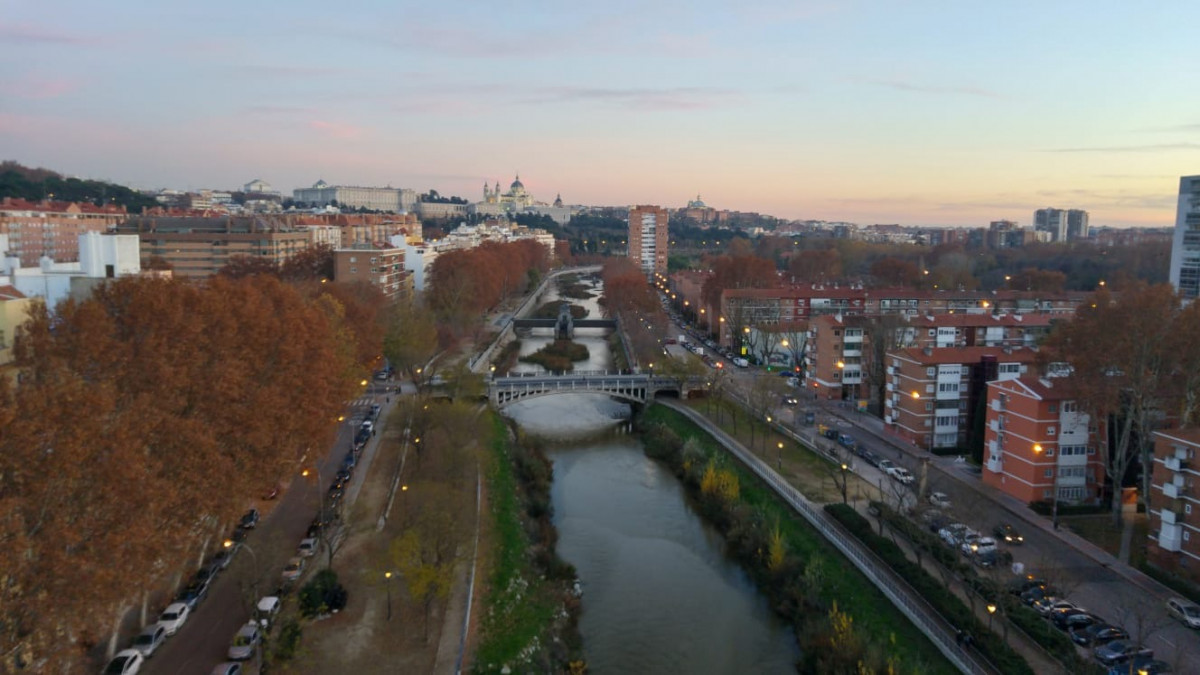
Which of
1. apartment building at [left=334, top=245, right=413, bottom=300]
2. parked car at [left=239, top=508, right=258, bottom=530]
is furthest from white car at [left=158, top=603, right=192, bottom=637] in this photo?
apartment building at [left=334, top=245, right=413, bottom=300]

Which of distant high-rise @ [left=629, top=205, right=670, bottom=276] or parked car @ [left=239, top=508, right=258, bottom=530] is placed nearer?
parked car @ [left=239, top=508, right=258, bottom=530]

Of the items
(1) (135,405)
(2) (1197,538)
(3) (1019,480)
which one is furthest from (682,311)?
(1) (135,405)

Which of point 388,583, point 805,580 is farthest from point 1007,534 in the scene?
point 388,583

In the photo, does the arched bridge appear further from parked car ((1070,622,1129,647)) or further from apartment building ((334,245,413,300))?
parked car ((1070,622,1129,647))

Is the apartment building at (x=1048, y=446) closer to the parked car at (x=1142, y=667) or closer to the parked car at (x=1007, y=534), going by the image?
the parked car at (x=1007, y=534)

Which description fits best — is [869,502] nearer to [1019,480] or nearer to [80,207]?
[1019,480]

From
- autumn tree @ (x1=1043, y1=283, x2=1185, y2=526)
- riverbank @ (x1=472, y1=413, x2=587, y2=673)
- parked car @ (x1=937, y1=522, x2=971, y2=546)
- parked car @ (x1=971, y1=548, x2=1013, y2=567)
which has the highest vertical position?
autumn tree @ (x1=1043, y1=283, x2=1185, y2=526)

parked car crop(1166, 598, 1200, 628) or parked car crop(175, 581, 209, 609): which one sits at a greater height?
parked car crop(1166, 598, 1200, 628)

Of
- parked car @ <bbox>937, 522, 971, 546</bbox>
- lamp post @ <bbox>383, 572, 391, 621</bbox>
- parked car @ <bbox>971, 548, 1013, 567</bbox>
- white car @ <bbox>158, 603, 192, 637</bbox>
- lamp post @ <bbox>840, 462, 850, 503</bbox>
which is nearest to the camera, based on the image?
white car @ <bbox>158, 603, 192, 637</bbox>

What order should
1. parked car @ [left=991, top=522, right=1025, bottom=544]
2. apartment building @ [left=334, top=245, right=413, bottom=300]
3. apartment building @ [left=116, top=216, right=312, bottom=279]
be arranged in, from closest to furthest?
parked car @ [left=991, top=522, right=1025, bottom=544], apartment building @ [left=334, top=245, right=413, bottom=300], apartment building @ [left=116, top=216, right=312, bottom=279]
